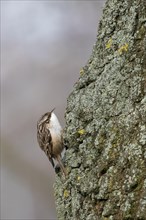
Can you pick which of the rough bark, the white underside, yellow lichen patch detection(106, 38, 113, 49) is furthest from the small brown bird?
yellow lichen patch detection(106, 38, 113, 49)

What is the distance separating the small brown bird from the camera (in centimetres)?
381

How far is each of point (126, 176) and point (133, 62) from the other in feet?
1.60

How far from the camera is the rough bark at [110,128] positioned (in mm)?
3049

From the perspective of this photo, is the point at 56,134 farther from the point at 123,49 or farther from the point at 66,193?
the point at 123,49

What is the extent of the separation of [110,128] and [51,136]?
765 mm

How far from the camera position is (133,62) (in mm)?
3240

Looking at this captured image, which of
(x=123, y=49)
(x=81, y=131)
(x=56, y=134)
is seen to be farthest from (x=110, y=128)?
(x=56, y=134)

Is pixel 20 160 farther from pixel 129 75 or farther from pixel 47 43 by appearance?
pixel 129 75

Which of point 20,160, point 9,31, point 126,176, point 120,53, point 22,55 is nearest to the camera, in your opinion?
point 126,176

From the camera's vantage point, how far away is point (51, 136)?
12.9 ft

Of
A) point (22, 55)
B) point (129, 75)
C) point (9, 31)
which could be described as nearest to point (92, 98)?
point (129, 75)

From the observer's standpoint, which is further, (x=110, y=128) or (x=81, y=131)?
(x=81, y=131)

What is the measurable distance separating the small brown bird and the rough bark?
0.34 meters

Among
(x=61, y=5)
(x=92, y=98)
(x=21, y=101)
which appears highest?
(x=61, y=5)
